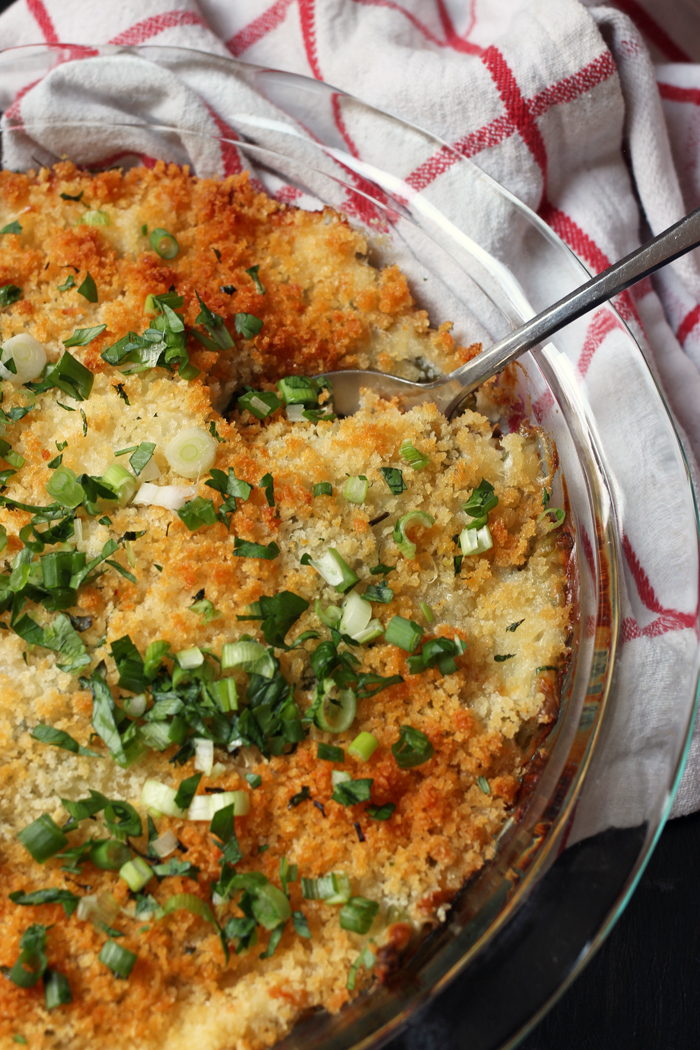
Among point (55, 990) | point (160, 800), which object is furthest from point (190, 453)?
point (55, 990)

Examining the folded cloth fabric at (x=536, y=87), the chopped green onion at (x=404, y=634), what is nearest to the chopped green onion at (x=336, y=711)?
the chopped green onion at (x=404, y=634)

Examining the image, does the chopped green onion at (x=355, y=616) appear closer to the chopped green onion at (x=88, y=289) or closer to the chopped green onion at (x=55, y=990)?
the chopped green onion at (x=55, y=990)

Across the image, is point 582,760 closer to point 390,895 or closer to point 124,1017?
point 390,895

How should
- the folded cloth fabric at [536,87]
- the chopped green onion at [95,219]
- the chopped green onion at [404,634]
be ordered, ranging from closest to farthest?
the chopped green onion at [404,634]
the chopped green onion at [95,219]
the folded cloth fabric at [536,87]

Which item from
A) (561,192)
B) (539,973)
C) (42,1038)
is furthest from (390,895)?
(561,192)

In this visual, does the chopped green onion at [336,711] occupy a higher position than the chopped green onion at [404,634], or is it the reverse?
the chopped green onion at [404,634]
